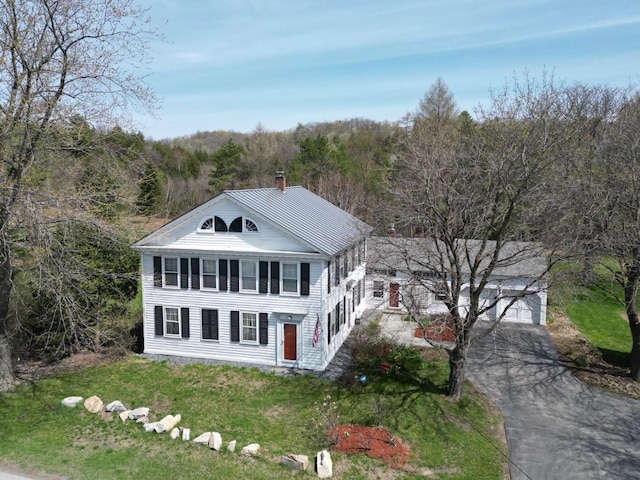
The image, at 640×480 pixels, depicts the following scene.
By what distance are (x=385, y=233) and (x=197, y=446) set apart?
9917 mm

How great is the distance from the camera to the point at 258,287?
67.3ft

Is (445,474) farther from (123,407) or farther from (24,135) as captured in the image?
(24,135)

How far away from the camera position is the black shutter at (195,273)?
21.1 metres

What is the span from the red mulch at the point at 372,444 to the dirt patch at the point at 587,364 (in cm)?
979

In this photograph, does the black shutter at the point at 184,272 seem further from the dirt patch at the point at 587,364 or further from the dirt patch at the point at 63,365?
the dirt patch at the point at 587,364

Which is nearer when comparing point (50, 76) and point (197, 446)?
point (197, 446)

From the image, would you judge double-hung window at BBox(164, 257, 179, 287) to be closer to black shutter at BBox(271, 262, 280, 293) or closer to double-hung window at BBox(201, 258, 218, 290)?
double-hung window at BBox(201, 258, 218, 290)

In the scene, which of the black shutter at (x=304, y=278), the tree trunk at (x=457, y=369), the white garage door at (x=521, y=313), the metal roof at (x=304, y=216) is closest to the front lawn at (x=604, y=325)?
the white garage door at (x=521, y=313)

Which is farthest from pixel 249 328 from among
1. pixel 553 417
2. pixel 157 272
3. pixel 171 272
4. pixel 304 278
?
pixel 553 417

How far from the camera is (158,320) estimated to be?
21812 mm

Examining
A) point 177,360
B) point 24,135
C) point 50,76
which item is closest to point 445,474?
point 177,360

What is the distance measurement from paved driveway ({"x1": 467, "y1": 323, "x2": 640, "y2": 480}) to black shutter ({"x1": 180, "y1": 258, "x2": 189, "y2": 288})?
12796 mm

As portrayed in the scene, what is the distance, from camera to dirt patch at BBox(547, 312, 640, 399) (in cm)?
1881

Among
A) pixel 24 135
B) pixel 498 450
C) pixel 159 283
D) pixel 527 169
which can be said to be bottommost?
pixel 498 450
